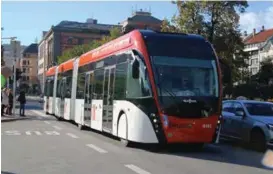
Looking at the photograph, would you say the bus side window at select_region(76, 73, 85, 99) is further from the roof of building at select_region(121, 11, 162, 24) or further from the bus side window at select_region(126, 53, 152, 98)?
the roof of building at select_region(121, 11, 162, 24)

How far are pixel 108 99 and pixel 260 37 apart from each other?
101 m

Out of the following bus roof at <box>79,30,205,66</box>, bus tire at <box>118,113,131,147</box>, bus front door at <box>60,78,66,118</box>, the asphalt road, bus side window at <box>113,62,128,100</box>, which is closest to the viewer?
the asphalt road

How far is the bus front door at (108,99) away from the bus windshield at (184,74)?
9.17ft

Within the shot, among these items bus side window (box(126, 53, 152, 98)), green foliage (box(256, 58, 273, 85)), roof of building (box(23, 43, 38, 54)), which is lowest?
bus side window (box(126, 53, 152, 98))

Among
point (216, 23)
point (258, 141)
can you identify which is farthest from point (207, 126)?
point (216, 23)

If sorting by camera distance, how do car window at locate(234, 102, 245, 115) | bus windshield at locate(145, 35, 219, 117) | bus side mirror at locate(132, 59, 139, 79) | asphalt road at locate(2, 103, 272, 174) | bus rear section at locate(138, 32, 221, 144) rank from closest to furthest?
asphalt road at locate(2, 103, 272, 174), bus rear section at locate(138, 32, 221, 144), bus windshield at locate(145, 35, 219, 117), bus side mirror at locate(132, 59, 139, 79), car window at locate(234, 102, 245, 115)

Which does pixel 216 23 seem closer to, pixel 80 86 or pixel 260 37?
pixel 80 86

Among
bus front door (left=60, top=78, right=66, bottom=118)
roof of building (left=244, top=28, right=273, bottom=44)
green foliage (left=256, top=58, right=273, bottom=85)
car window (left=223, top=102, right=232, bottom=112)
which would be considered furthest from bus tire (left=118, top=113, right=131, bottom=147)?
roof of building (left=244, top=28, right=273, bottom=44)

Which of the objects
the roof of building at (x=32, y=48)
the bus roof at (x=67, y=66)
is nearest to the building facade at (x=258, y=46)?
the bus roof at (x=67, y=66)

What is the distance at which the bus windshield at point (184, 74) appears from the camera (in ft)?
40.9

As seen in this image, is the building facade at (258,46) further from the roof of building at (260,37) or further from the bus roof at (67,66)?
the bus roof at (67,66)

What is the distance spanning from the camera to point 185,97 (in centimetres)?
1251

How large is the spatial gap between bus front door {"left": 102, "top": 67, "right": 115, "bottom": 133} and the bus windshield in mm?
2794

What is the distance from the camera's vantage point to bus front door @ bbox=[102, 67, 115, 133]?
15.2 meters
